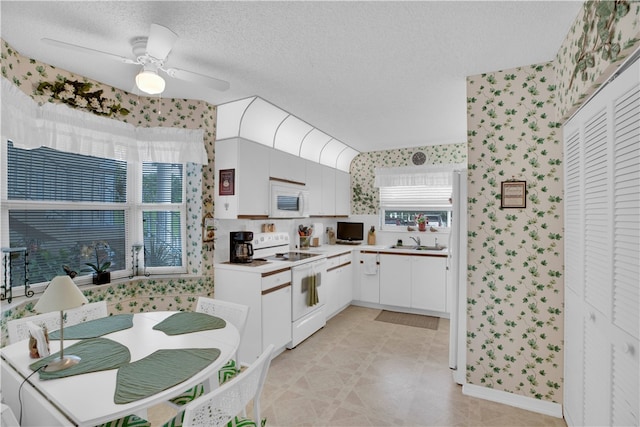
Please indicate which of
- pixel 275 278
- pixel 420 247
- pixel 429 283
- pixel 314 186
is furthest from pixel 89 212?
pixel 420 247

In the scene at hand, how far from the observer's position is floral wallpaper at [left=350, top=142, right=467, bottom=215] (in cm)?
499

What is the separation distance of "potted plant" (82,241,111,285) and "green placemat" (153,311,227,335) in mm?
1167

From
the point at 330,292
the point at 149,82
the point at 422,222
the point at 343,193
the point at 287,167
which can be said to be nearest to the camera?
the point at 149,82

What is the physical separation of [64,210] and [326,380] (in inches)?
110

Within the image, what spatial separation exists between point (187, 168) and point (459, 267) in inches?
115

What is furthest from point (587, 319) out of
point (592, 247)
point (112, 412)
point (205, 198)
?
point (205, 198)

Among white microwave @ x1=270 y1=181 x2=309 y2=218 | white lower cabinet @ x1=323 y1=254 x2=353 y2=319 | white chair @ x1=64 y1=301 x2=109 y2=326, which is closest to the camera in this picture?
white chair @ x1=64 y1=301 x2=109 y2=326

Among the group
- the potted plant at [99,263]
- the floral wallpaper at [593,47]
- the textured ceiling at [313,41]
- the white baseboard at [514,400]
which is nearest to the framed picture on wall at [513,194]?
the floral wallpaper at [593,47]

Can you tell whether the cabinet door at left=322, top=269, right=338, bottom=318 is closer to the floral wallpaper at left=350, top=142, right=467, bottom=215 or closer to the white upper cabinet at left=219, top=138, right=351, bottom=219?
the white upper cabinet at left=219, top=138, right=351, bottom=219

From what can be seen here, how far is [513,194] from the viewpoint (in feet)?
8.04

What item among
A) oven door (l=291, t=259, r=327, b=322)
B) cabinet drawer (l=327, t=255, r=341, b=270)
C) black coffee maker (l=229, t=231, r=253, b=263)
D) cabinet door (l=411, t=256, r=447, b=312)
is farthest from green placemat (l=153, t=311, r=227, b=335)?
cabinet door (l=411, t=256, r=447, b=312)

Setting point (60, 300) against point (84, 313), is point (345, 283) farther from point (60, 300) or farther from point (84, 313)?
point (60, 300)

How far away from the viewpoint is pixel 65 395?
4.00 feet

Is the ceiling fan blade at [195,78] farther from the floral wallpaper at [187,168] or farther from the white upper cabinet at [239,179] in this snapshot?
the floral wallpaper at [187,168]
